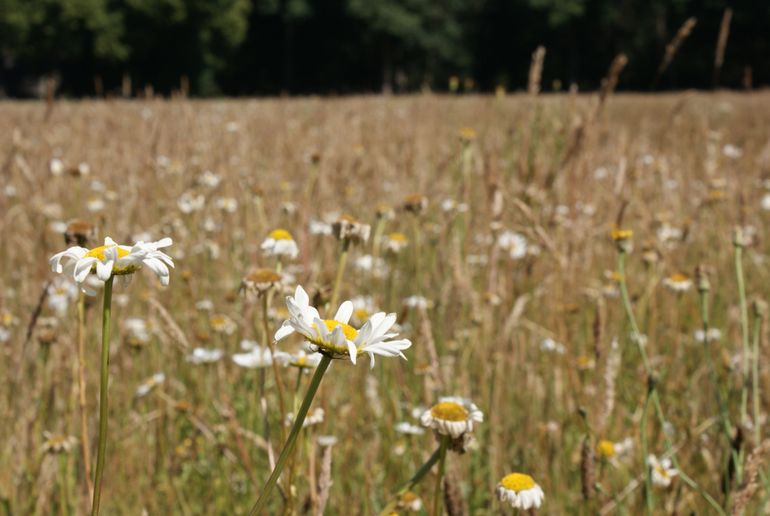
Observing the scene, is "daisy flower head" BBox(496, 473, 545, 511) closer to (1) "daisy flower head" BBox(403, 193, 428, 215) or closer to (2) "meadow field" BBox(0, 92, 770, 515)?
(2) "meadow field" BBox(0, 92, 770, 515)

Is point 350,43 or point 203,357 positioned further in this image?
point 350,43

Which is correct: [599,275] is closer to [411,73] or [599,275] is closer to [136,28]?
[136,28]

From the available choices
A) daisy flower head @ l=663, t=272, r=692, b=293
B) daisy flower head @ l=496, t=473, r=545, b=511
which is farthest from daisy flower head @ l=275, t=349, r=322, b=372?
daisy flower head @ l=663, t=272, r=692, b=293

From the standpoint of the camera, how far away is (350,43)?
121ft

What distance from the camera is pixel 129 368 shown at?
5.09ft

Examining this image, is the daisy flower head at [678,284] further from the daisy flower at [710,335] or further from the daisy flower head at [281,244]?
the daisy flower head at [281,244]

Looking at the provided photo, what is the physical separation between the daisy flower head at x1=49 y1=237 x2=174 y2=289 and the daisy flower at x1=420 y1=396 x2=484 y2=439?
13.5 inches

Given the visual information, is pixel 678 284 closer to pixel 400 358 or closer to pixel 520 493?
pixel 400 358

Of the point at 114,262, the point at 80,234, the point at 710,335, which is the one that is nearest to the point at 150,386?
the point at 80,234

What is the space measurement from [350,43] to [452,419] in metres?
37.8

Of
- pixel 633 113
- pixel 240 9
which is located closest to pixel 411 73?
pixel 240 9

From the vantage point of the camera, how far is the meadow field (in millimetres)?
1102

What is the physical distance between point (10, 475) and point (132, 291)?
1131 mm

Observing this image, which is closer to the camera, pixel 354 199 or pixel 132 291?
pixel 132 291
